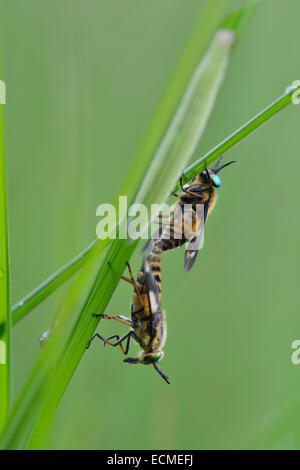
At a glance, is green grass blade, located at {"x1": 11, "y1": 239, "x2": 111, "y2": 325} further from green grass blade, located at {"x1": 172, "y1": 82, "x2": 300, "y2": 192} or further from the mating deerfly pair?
the mating deerfly pair

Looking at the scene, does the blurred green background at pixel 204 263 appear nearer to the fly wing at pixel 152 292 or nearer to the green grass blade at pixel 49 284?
the fly wing at pixel 152 292

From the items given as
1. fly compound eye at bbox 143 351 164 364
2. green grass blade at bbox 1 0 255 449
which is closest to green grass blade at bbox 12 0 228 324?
green grass blade at bbox 1 0 255 449

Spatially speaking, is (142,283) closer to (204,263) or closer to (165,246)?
(165,246)

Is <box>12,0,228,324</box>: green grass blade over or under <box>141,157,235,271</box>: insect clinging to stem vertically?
over

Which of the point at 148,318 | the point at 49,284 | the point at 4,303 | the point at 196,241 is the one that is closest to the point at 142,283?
the point at 148,318

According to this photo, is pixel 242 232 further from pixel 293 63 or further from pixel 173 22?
pixel 173 22

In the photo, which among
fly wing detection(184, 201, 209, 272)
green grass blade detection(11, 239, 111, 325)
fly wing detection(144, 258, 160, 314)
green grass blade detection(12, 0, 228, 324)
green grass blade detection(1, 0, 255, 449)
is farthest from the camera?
fly wing detection(184, 201, 209, 272)

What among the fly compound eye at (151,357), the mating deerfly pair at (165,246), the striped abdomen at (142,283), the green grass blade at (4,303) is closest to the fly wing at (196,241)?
the mating deerfly pair at (165,246)
